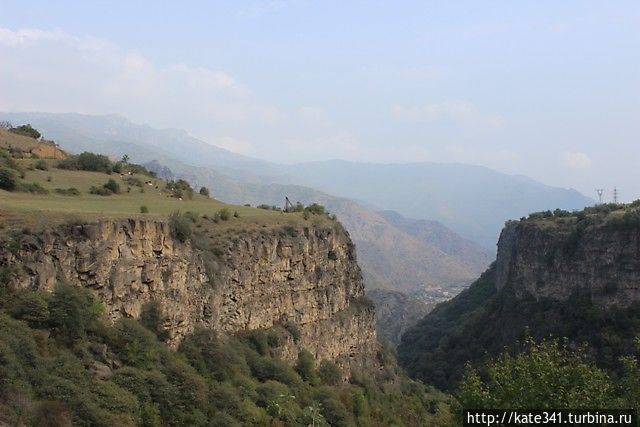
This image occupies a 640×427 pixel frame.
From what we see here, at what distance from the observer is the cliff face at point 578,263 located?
61.7 m

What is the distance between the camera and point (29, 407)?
56.4 ft

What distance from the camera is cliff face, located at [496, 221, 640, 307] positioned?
6166 cm

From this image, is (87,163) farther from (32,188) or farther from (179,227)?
(179,227)

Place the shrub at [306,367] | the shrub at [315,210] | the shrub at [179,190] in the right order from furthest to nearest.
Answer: the shrub at [315,210], the shrub at [179,190], the shrub at [306,367]

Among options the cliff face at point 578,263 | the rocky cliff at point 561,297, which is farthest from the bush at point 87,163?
the cliff face at point 578,263

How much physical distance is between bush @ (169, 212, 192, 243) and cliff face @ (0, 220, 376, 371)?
1.84 feet

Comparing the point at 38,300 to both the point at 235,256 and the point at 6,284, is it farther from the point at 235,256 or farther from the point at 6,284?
the point at 235,256

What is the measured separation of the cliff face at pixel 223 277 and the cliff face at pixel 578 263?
89.0 feet

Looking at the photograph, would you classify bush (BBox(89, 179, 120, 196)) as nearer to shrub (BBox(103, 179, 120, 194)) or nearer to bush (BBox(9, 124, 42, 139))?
shrub (BBox(103, 179, 120, 194))

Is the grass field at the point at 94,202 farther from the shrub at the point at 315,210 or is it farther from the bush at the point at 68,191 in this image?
the shrub at the point at 315,210

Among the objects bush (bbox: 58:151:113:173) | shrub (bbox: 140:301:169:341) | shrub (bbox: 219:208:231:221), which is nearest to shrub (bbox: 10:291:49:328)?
shrub (bbox: 140:301:169:341)

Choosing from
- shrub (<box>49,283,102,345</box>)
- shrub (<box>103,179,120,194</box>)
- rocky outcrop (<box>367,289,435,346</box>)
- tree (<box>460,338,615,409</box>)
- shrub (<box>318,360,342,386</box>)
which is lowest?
rocky outcrop (<box>367,289,435,346</box>)

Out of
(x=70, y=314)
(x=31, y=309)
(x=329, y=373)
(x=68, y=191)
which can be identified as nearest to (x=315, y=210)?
(x=329, y=373)

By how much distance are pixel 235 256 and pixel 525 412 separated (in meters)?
21.7
